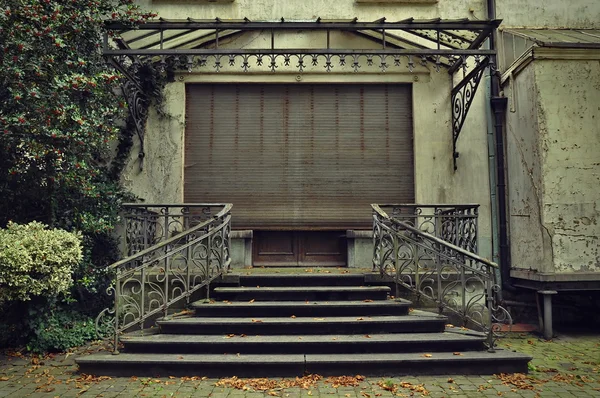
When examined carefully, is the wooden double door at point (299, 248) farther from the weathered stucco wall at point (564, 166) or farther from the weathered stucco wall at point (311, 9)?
the weathered stucco wall at point (311, 9)

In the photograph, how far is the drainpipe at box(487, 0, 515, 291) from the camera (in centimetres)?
909

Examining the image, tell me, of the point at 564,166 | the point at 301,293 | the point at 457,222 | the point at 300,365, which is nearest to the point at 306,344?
the point at 300,365

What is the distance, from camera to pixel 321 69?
31.8 feet

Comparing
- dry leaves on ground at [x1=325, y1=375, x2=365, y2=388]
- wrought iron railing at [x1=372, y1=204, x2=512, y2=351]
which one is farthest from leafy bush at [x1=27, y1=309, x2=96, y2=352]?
wrought iron railing at [x1=372, y1=204, x2=512, y2=351]

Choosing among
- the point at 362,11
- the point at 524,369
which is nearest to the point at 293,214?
the point at 362,11

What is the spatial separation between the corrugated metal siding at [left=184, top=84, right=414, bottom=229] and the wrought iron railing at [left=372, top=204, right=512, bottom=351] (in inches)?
79.6

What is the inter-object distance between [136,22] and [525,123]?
682cm

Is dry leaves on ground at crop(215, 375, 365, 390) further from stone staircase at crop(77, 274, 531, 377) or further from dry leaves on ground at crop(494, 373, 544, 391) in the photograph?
dry leaves on ground at crop(494, 373, 544, 391)

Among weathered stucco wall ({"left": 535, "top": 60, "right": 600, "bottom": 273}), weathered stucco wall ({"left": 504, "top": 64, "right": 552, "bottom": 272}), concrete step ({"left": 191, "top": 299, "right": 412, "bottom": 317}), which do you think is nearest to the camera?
concrete step ({"left": 191, "top": 299, "right": 412, "bottom": 317})

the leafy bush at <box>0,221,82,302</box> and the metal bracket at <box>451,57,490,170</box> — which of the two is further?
the metal bracket at <box>451,57,490,170</box>

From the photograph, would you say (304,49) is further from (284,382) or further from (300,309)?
(284,382)

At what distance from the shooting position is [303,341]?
18.8 feet

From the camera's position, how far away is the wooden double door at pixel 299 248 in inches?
375

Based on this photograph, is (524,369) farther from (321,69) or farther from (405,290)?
(321,69)
